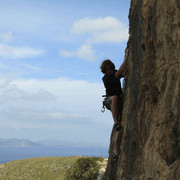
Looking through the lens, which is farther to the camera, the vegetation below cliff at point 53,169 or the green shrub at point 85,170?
the vegetation below cliff at point 53,169

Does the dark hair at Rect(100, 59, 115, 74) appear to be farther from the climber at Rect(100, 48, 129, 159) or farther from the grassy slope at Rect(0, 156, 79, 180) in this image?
the grassy slope at Rect(0, 156, 79, 180)

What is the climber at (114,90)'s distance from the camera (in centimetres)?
1427

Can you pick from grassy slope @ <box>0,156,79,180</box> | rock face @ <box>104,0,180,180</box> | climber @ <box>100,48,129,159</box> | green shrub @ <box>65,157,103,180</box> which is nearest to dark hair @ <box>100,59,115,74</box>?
climber @ <box>100,48,129,159</box>

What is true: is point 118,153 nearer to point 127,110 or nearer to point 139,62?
point 127,110

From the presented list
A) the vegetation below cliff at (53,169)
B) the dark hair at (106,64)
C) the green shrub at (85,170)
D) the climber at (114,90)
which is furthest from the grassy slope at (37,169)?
the dark hair at (106,64)

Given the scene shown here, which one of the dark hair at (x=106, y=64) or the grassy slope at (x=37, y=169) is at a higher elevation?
the dark hair at (x=106, y=64)

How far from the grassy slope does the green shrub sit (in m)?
4.75

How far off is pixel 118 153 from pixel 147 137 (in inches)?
126

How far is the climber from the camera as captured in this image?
1427 cm

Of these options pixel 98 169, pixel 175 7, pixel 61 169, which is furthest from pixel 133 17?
pixel 61 169

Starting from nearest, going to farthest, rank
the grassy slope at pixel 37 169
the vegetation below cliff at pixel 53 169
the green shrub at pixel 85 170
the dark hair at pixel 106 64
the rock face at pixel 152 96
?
the rock face at pixel 152 96 < the dark hair at pixel 106 64 < the green shrub at pixel 85 170 < the vegetation below cliff at pixel 53 169 < the grassy slope at pixel 37 169

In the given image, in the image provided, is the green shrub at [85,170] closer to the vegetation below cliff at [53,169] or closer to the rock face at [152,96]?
the vegetation below cliff at [53,169]

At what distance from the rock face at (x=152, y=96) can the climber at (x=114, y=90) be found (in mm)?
479

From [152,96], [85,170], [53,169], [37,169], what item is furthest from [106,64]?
[37,169]
